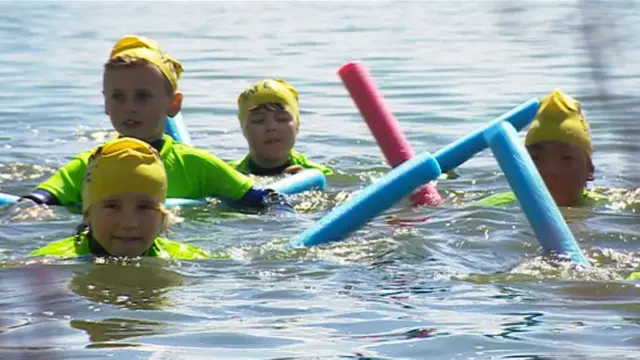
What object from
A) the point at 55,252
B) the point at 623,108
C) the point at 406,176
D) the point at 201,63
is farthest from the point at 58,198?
the point at 201,63

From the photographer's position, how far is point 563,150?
7707 millimetres

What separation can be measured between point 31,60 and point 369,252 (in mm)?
14830

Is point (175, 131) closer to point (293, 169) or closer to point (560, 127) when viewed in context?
point (293, 169)

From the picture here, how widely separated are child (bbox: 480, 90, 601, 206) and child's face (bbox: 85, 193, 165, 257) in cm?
276

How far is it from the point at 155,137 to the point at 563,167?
252 centimetres

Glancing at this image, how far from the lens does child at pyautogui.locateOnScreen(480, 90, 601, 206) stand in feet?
24.9

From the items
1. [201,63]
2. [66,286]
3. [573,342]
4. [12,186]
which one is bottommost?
[573,342]

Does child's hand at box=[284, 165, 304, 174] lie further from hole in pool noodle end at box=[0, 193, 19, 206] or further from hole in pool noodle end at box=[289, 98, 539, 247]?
hole in pool noodle end at box=[289, 98, 539, 247]

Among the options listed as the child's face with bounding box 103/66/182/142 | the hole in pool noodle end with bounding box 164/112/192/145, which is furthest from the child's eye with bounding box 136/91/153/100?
the hole in pool noodle end with bounding box 164/112/192/145

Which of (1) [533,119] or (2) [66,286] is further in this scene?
(1) [533,119]

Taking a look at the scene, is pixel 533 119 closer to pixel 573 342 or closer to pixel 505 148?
pixel 505 148

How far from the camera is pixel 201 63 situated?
19422 millimetres

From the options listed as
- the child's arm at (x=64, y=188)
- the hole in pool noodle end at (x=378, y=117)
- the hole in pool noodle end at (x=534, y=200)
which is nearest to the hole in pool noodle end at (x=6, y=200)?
the child's arm at (x=64, y=188)

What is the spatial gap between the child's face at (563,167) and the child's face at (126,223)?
273cm
